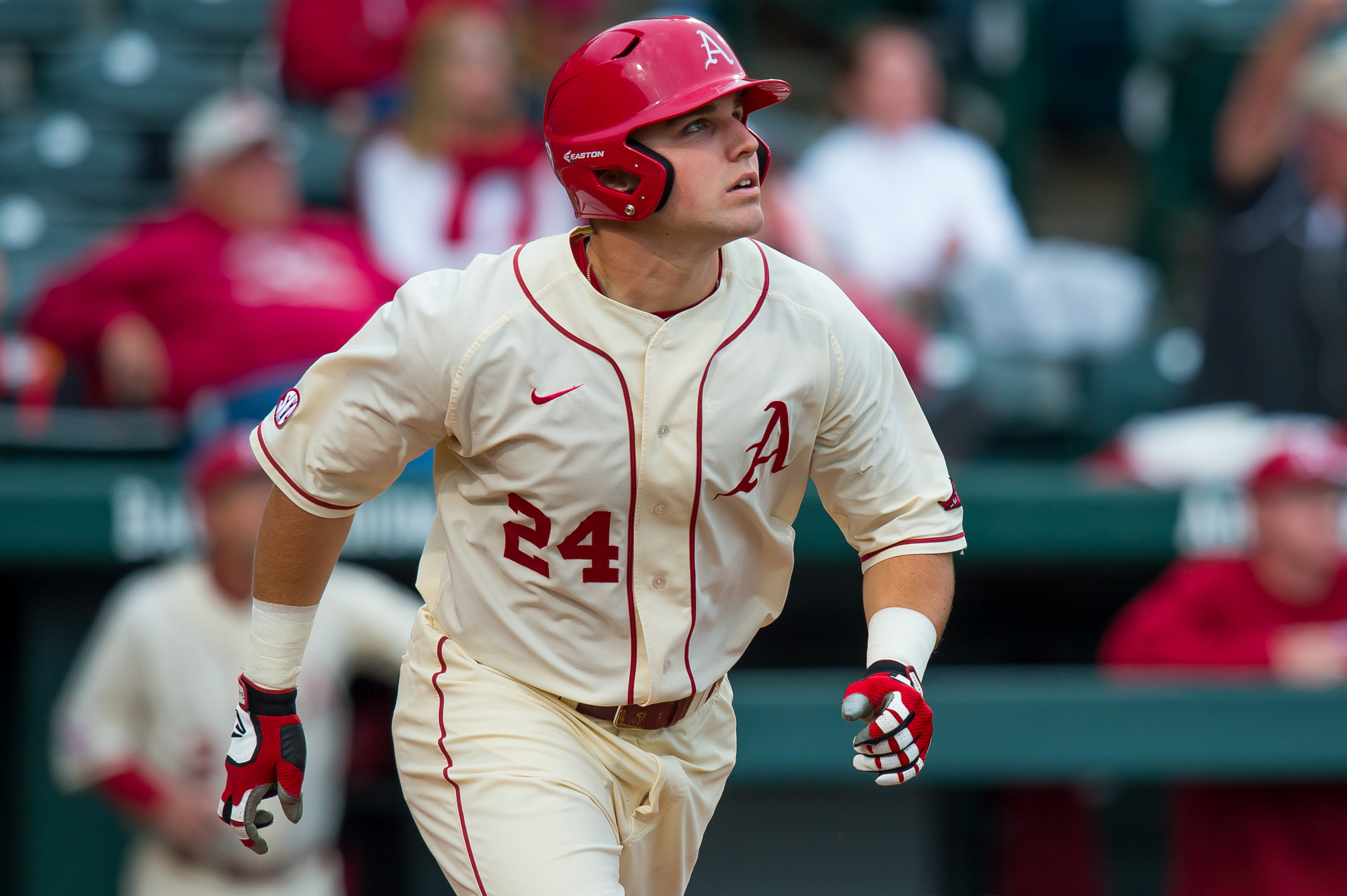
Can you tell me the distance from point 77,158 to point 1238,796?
4597 mm

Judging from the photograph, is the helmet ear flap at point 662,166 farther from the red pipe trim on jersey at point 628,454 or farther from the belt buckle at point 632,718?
the belt buckle at point 632,718

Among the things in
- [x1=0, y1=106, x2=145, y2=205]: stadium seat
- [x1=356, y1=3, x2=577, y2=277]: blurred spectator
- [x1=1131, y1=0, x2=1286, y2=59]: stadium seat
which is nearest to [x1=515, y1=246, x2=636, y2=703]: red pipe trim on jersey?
[x1=356, y1=3, x2=577, y2=277]: blurred spectator

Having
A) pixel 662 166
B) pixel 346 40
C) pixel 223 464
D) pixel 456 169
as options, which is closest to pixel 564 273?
pixel 662 166

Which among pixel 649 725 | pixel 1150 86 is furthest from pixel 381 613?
pixel 1150 86

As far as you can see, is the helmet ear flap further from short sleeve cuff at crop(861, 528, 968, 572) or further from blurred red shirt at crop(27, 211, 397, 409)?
blurred red shirt at crop(27, 211, 397, 409)

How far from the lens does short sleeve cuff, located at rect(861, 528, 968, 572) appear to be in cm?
238

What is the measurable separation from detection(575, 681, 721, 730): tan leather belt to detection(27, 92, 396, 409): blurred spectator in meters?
2.60

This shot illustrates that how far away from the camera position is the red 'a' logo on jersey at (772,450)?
7.49ft

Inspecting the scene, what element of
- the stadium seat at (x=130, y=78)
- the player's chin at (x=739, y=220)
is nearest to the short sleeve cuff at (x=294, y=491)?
the player's chin at (x=739, y=220)

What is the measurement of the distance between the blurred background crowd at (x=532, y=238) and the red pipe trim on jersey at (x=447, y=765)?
1.82 m

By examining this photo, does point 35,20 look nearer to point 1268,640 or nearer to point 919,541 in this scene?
point 1268,640

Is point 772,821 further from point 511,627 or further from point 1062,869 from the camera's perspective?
point 511,627

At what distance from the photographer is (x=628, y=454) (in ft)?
7.38

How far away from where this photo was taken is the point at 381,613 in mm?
4242
